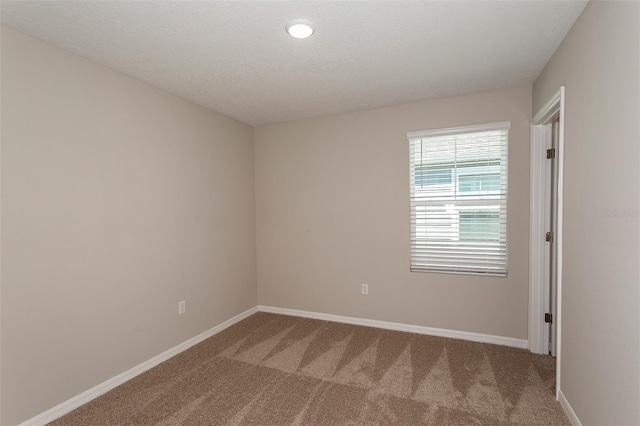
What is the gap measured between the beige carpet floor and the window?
2.86 feet

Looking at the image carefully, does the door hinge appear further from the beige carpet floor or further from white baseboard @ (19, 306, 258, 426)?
white baseboard @ (19, 306, 258, 426)

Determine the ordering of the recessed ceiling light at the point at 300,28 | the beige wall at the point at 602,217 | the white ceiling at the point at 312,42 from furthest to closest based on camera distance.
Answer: the recessed ceiling light at the point at 300,28 < the white ceiling at the point at 312,42 < the beige wall at the point at 602,217

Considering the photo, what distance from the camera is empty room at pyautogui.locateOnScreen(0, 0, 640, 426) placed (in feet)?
6.13

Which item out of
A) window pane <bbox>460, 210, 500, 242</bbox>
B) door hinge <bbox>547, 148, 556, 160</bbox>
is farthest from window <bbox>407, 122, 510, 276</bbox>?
door hinge <bbox>547, 148, 556, 160</bbox>

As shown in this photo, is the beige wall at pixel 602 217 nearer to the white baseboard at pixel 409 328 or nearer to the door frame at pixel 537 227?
the door frame at pixel 537 227

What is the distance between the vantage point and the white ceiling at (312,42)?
6.13 feet

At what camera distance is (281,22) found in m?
2.01

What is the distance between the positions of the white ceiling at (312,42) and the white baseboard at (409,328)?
8.30 ft

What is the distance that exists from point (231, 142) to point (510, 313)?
3.68 meters

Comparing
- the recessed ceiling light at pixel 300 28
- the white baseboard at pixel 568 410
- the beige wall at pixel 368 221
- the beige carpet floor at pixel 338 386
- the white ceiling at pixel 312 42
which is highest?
the white ceiling at pixel 312 42

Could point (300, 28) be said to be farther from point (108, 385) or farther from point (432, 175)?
point (108, 385)

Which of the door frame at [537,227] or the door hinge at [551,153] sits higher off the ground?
the door hinge at [551,153]

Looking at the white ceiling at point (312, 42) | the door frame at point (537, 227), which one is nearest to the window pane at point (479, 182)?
the door frame at point (537, 227)

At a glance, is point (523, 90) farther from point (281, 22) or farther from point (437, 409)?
point (437, 409)
